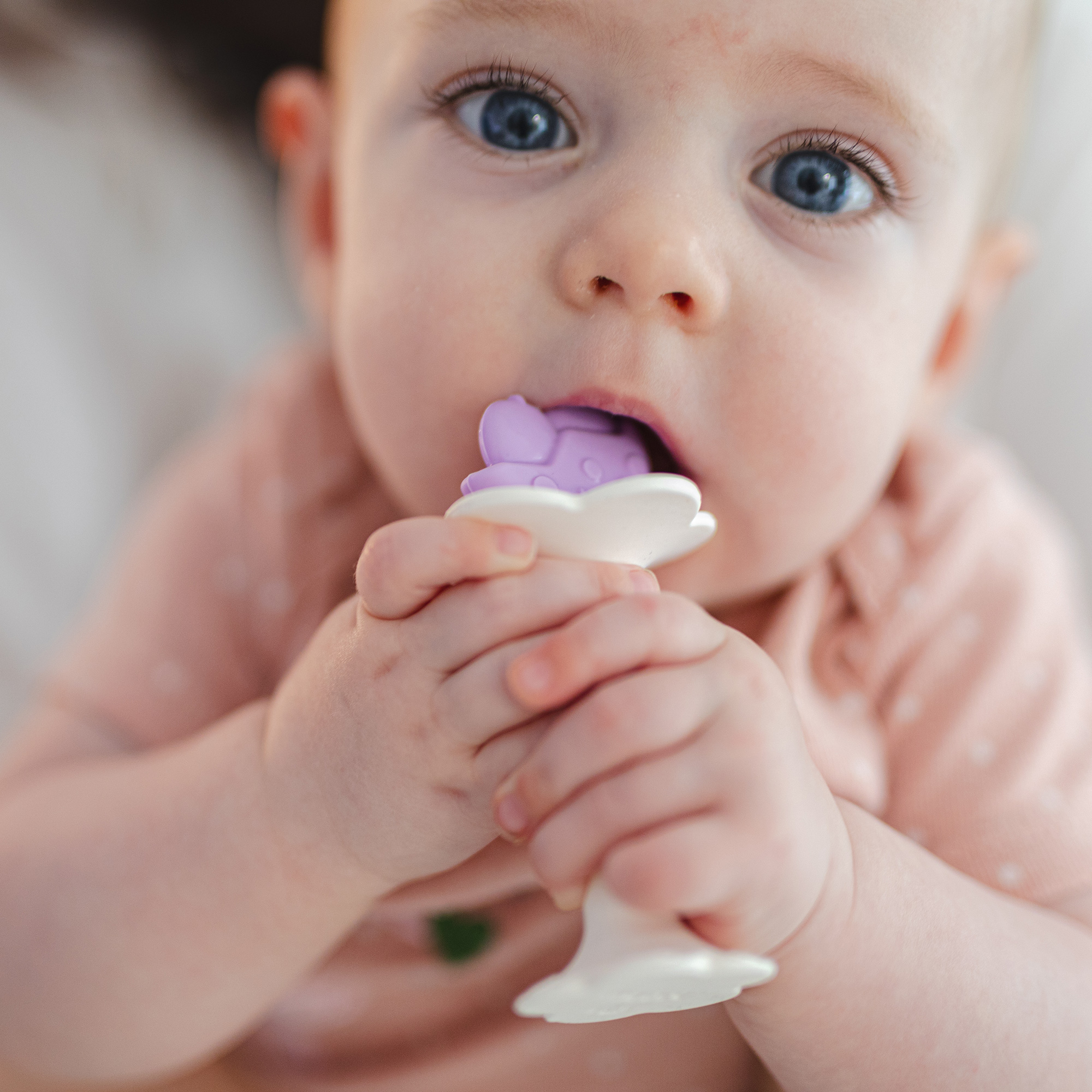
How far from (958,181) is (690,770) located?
0.37 m

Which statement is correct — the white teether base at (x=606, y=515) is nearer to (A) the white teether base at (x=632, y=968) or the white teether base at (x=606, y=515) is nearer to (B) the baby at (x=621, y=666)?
(B) the baby at (x=621, y=666)

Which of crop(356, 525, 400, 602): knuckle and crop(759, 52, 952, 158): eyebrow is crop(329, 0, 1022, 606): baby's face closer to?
crop(759, 52, 952, 158): eyebrow

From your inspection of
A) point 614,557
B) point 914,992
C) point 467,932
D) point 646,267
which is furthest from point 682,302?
point 467,932

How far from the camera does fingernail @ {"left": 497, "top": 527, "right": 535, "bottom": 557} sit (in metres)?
0.41

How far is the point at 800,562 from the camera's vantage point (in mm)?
629

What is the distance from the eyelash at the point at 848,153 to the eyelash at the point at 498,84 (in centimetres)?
11

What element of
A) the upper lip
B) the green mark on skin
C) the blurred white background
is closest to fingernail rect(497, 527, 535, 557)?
the upper lip

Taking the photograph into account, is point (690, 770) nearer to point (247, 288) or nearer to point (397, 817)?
point (397, 817)

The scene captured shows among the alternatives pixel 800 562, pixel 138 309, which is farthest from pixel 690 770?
pixel 138 309

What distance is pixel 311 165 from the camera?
2.67 ft

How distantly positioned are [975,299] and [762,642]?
0.94ft

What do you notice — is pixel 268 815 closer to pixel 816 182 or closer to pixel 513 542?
pixel 513 542

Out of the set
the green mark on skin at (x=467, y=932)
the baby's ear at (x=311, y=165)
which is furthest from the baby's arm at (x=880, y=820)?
the baby's ear at (x=311, y=165)

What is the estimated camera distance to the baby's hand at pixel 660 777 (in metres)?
0.40
